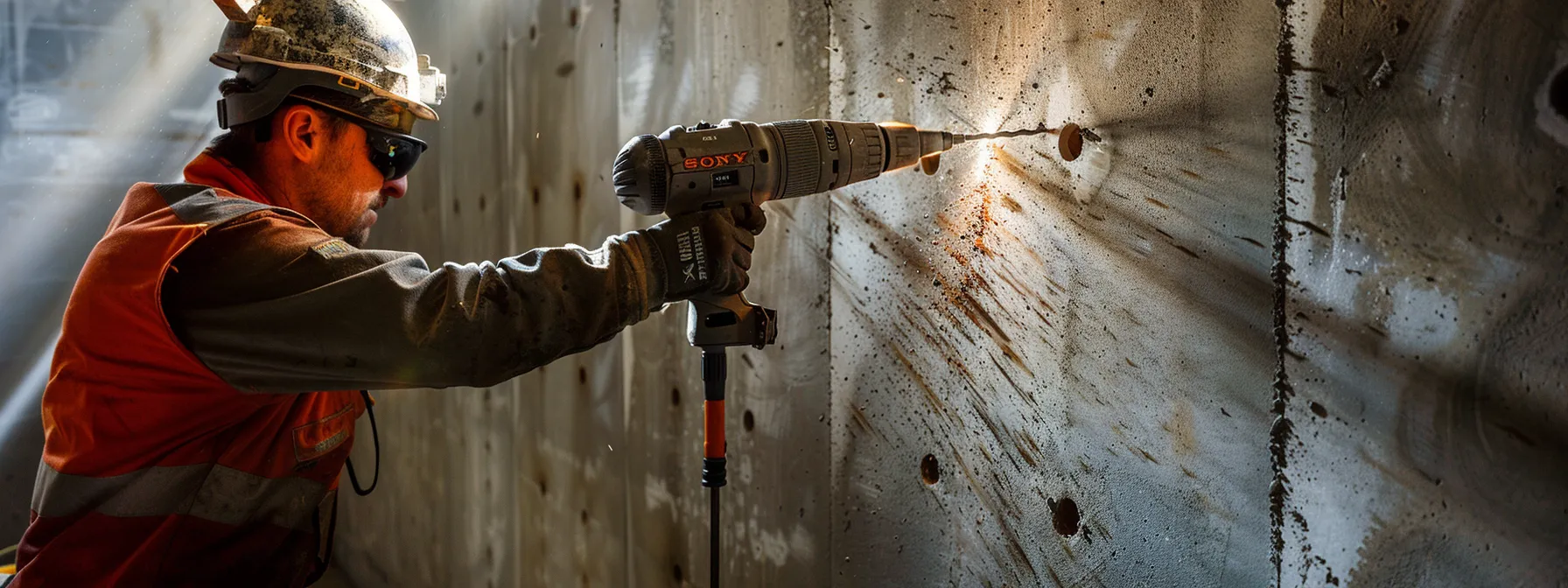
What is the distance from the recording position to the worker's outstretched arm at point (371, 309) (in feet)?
3.32

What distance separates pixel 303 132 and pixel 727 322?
739 mm

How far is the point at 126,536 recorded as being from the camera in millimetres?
1233

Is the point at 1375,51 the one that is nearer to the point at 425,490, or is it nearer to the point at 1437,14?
the point at 1437,14

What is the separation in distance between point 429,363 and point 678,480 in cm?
91

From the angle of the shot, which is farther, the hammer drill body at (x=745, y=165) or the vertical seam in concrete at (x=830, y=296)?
the vertical seam in concrete at (x=830, y=296)

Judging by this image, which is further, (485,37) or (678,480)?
(485,37)

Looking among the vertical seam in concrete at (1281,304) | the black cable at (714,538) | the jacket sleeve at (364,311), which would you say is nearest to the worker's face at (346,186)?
the jacket sleeve at (364,311)

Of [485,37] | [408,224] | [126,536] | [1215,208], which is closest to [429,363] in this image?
[126,536]

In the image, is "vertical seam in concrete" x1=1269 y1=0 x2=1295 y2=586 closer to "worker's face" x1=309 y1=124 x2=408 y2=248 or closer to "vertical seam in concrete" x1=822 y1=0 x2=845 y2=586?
"vertical seam in concrete" x1=822 y1=0 x2=845 y2=586

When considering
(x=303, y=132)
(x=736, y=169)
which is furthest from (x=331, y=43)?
(x=736, y=169)

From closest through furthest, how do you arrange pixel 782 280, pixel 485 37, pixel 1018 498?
pixel 1018 498, pixel 782 280, pixel 485 37

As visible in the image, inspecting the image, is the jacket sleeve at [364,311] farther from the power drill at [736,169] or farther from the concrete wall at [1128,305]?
the concrete wall at [1128,305]

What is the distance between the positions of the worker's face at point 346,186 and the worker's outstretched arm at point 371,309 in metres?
0.31

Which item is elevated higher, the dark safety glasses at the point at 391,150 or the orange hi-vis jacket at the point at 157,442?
the dark safety glasses at the point at 391,150
